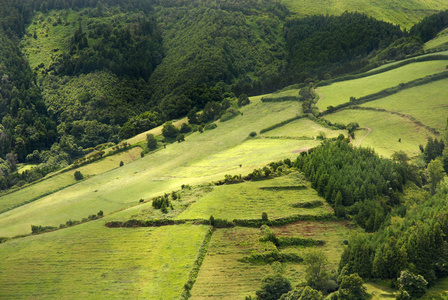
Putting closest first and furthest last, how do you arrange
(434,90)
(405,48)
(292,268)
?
(292,268) → (434,90) → (405,48)

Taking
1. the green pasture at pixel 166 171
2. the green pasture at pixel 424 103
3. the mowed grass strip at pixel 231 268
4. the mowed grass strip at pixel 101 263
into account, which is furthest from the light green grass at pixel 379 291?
the green pasture at pixel 424 103

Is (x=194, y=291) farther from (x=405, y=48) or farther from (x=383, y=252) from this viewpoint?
(x=405, y=48)

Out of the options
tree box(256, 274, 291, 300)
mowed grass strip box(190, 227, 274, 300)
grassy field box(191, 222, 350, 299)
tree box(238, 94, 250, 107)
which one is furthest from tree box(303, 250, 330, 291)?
tree box(238, 94, 250, 107)

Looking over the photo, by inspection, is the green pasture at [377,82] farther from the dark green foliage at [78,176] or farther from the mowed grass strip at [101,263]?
the mowed grass strip at [101,263]

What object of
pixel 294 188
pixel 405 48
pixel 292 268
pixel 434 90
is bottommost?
pixel 292 268

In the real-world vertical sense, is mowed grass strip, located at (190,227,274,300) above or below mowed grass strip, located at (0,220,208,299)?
below

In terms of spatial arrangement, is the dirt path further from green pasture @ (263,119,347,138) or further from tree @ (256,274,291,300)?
tree @ (256,274,291,300)

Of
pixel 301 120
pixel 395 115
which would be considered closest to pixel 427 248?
pixel 395 115
